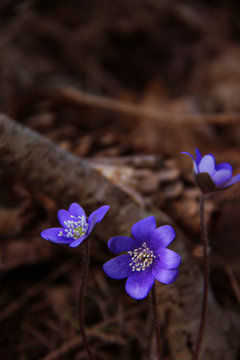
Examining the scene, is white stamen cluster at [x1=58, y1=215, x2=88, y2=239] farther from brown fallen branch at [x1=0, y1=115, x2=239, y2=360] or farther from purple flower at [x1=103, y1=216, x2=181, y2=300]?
brown fallen branch at [x1=0, y1=115, x2=239, y2=360]

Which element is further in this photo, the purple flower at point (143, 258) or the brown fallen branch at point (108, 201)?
the brown fallen branch at point (108, 201)

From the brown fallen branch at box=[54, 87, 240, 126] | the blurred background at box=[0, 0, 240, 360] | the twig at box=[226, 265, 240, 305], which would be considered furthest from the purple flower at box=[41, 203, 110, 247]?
the brown fallen branch at box=[54, 87, 240, 126]

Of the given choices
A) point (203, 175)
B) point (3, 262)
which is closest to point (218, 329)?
point (203, 175)

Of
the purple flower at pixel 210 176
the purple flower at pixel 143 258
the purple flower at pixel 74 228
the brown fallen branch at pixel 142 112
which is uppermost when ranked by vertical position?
the brown fallen branch at pixel 142 112

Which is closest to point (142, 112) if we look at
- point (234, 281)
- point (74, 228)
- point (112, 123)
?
point (112, 123)

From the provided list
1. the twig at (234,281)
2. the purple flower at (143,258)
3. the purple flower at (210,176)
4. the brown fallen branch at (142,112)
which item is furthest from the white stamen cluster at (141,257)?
the brown fallen branch at (142,112)

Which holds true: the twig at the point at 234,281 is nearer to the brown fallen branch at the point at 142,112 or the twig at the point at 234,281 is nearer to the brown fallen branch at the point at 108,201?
the brown fallen branch at the point at 108,201

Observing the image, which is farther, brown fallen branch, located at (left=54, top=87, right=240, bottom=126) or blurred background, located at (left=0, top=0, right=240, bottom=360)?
brown fallen branch, located at (left=54, top=87, right=240, bottom=126)
